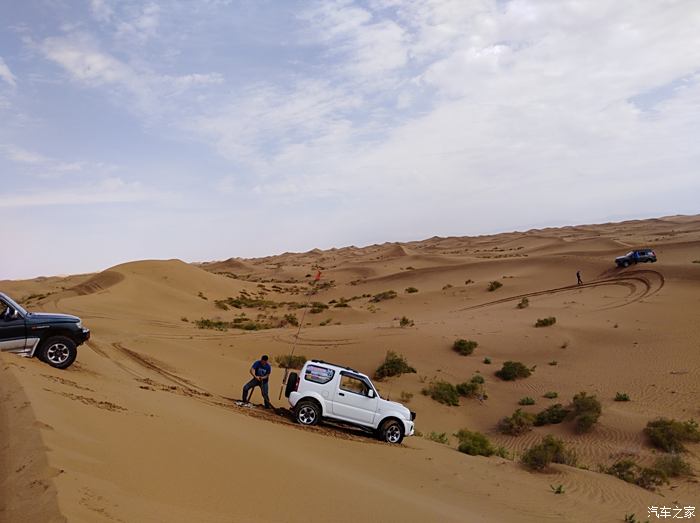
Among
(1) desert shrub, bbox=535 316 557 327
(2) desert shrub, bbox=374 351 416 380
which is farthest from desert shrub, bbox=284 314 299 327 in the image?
(1) desert shrub, bbox=535 316 557 327

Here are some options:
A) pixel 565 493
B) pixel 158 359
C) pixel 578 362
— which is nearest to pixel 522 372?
pixel 578 362

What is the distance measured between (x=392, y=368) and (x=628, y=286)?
25089 millimetres

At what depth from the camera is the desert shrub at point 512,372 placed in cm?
2070

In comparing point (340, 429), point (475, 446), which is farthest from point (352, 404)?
point (475, 446)

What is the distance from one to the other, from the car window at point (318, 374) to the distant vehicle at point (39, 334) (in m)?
5.37

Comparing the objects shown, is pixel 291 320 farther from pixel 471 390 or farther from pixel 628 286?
pixel 628 286

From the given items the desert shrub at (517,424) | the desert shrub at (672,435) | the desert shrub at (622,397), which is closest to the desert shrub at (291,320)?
the desert shrub at (517,424)

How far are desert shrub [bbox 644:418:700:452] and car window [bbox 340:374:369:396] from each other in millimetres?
8186

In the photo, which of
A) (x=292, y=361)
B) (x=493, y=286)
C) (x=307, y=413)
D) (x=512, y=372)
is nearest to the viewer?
(x=307, y=413)

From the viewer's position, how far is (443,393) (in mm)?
19312

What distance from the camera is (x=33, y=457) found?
16.6 feet

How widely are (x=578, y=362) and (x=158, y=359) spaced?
17451 mm

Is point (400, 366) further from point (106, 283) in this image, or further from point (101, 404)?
point (106, 283)

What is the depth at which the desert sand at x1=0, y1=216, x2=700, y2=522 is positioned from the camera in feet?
18.7
